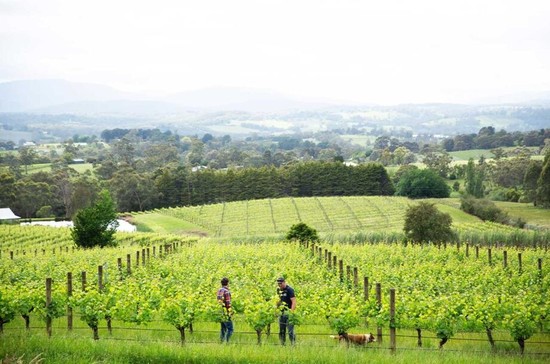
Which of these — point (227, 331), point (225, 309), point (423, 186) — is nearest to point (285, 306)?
point (225, 309)

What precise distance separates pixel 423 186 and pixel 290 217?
23.2 metres

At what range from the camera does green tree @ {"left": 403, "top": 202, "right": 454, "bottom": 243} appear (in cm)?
4450

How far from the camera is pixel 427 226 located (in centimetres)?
4453

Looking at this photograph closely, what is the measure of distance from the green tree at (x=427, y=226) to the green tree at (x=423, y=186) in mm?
42271

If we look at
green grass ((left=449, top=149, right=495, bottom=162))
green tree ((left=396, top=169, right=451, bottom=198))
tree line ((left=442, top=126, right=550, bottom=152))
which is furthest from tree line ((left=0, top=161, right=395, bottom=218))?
tree line ((left=442, top=126, right=550, bottom=152))

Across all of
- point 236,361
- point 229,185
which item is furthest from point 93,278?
point 229,185

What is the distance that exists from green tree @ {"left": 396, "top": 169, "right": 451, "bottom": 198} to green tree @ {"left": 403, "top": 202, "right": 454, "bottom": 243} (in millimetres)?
42271

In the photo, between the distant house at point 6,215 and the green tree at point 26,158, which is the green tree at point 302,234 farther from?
the green tree at point 26,158

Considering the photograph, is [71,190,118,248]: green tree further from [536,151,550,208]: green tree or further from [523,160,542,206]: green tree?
[523,160,542,206]: green tree

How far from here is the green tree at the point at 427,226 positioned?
1752 inches

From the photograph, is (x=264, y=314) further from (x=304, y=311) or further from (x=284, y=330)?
(x=304, y=311)

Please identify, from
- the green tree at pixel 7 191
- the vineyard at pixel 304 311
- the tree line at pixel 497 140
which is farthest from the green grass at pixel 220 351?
the tree line at pixel 497 140

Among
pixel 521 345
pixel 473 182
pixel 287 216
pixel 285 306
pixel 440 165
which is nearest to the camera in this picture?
pixel 521 345

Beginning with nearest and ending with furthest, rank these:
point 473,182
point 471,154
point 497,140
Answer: point 473,182 → point 471,154 → point 497,140
